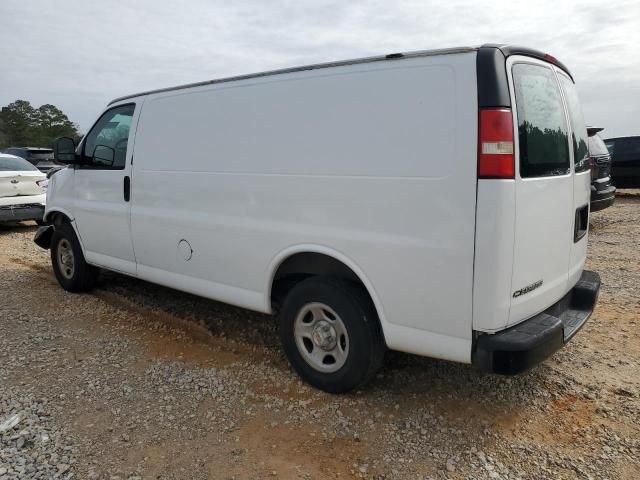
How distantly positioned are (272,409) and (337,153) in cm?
167

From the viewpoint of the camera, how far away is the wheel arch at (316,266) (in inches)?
122

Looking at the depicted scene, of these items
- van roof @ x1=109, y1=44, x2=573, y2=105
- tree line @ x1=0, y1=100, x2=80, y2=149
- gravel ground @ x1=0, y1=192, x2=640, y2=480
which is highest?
tree line @ x1=0, y1=100, x2=80, y2=149

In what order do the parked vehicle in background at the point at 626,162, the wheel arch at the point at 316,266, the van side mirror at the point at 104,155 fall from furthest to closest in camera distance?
the parked vehicle in background at the point at 626,162
the van side mirror at the point at 104,155
the wheel arch at the point at 316,266

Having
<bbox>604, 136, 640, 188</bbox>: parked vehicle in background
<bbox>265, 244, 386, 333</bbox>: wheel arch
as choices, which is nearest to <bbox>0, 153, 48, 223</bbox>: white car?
<bbox>265, 244, 386, 333</bbox>: wheel arch

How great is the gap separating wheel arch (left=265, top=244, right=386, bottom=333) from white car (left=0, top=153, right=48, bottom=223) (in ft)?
25.7

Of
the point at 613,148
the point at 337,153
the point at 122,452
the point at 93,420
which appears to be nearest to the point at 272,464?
the point at 122,452

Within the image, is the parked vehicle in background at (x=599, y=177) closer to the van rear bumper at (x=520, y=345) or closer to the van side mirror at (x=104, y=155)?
the van rear bumper at (x=520, y=345)

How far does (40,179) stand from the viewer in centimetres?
998

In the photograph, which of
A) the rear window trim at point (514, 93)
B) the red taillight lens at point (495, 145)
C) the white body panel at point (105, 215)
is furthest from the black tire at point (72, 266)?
the rear window trim at point (514, 93)

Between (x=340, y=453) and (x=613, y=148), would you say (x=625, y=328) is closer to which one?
(x=340, y=453)

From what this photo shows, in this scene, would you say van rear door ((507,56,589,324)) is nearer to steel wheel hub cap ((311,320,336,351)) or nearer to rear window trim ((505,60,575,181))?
rear window trim ((505,60,575,181))

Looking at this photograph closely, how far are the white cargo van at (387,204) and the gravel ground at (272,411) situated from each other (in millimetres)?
422

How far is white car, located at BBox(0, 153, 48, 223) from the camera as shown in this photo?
9.44 m

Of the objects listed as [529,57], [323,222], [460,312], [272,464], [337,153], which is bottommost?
[272,464]
